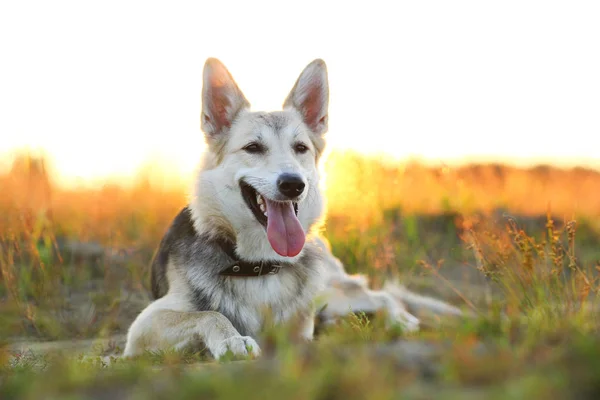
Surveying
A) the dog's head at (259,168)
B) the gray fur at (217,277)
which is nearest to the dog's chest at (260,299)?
the gray fur at (217,277)

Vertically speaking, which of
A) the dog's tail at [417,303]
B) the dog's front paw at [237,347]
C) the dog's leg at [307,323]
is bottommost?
the dog's tail at [417,303]

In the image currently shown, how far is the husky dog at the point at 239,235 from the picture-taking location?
4.39 m

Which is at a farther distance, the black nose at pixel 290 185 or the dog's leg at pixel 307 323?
the dog's leg at pixel 307 323

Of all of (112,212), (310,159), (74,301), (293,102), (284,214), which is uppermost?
(293,102)

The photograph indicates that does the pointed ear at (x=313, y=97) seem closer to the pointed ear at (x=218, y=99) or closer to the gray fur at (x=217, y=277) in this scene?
the pointed ear at (x=218, y=99)

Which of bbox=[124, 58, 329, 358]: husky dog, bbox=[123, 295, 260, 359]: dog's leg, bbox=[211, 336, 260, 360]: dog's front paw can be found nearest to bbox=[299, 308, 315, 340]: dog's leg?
bbox=[124, 58, 329, 358]: husky dog

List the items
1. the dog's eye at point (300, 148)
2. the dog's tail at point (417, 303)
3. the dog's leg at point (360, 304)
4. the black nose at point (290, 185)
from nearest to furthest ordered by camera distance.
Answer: the black nose at point (290, 185) → the dog's eye at point (300, 148) → the dog's leg at point (360, 304) → the dog's tail at point (417, 303)

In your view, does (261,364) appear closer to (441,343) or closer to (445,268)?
(441,343)

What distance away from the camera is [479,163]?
682 inches

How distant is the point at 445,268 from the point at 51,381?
7395 mm

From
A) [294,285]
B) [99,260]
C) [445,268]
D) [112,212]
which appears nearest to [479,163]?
[445,268]

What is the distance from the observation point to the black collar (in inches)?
181

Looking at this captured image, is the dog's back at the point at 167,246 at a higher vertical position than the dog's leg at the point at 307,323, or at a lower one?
higher

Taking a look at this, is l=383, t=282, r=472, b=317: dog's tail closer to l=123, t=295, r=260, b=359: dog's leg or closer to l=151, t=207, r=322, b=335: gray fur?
l=151, t=207, r=322, b=335: gray fur
